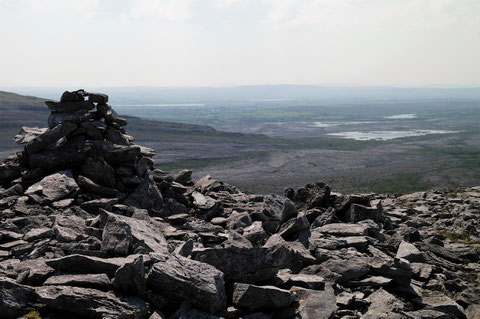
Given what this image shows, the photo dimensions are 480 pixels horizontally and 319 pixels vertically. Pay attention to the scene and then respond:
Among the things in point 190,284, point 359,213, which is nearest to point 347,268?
point 190,284

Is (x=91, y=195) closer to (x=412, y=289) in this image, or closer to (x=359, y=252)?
(x=359, y=252)

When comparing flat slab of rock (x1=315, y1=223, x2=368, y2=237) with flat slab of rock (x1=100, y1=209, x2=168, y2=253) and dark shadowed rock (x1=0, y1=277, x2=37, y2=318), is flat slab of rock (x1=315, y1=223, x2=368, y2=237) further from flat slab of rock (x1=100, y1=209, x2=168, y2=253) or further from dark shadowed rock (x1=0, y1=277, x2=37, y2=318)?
dark shadowed rock (x1=0, y1=277, x2=37, y2=318)

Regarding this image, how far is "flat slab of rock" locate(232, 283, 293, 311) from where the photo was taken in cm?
1414

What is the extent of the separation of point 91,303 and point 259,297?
18.3ft

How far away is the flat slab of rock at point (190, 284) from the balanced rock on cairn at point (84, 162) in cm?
1103

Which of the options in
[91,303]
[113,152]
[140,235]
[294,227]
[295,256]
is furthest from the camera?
[113,152]

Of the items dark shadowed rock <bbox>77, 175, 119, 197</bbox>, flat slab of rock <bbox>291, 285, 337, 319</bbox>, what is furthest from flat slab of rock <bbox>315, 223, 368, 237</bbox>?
dark shadowed rock <bbox>77, 175, 119, 197</bbox>

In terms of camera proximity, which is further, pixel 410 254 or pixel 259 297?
pixel 410 254

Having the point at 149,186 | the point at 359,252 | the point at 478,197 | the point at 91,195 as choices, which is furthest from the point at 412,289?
the point at 478,197

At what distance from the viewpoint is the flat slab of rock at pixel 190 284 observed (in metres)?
13.3

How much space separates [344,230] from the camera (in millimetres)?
23828

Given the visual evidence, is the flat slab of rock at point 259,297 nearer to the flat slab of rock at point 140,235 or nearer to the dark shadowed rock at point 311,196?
the flat slab of rock at point 140,235

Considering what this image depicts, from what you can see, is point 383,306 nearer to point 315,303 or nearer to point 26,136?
point 315,303

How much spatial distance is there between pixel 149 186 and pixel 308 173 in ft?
395
